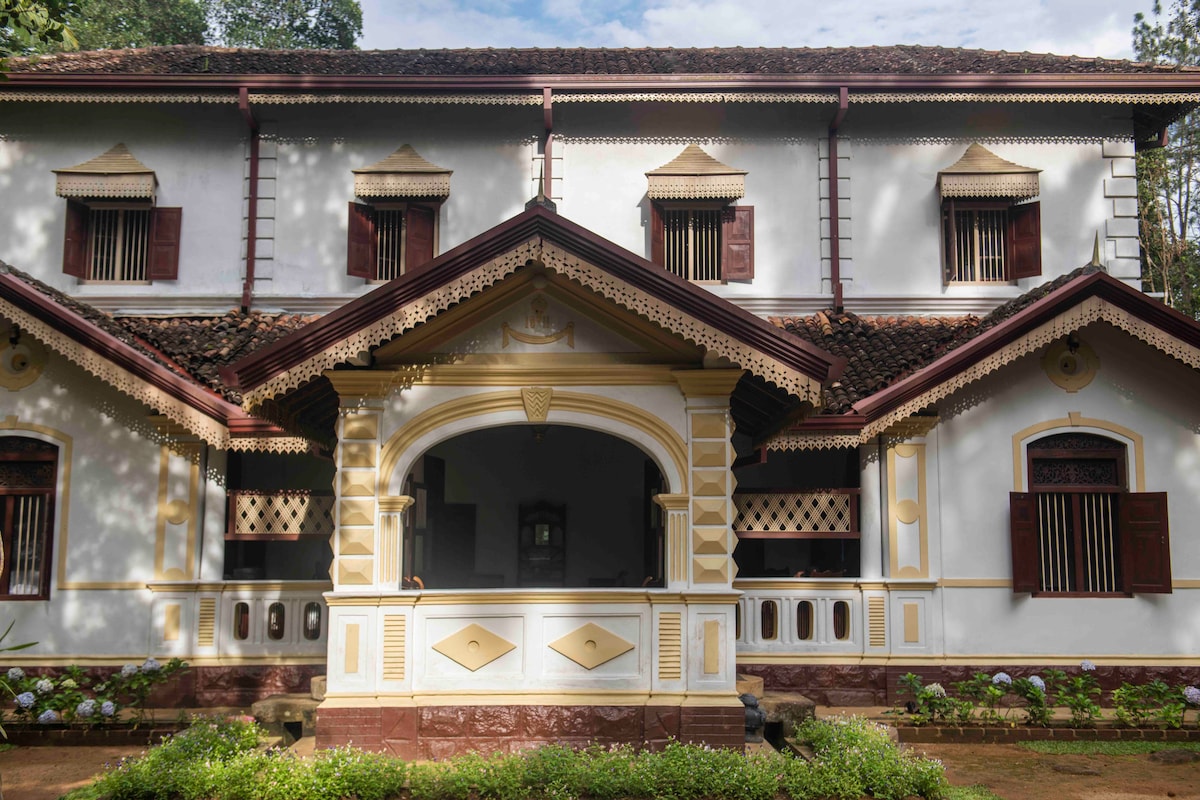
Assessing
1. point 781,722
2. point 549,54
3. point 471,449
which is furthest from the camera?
point 549,54

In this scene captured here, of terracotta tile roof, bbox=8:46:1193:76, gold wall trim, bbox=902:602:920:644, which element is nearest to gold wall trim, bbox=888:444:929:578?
gold wall trim, bbox=902:602:920:644

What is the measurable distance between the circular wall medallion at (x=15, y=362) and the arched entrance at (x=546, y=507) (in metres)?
5.37

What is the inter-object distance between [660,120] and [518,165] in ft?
6.80

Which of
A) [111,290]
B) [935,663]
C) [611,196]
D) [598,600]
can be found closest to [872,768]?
[598,600]

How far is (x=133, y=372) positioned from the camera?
1059 centimetres

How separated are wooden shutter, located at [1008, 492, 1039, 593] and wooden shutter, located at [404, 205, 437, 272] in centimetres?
811

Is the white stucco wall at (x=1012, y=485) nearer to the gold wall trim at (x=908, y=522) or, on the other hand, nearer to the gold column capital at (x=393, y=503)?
the gold wall trim at (x=908, y=522)

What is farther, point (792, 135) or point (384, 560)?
point (792, 135)

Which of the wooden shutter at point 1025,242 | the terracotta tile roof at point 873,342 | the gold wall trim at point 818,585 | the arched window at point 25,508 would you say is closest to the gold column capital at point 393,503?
the gold wall trim at point 818,585

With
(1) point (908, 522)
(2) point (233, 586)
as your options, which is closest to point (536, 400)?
(2) point (233, 586)

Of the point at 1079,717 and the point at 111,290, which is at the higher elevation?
the point at 111,290

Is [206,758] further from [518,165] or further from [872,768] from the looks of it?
[518,165]

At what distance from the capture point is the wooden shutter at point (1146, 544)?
444 inches

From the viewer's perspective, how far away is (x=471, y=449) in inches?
591
